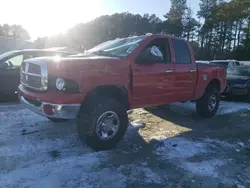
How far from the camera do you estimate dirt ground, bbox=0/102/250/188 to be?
2943mm

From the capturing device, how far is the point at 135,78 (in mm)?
4133

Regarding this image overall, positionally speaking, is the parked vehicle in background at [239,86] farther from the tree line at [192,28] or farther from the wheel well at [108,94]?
the tree line at [192,28]

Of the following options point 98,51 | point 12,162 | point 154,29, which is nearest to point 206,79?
point 98,51

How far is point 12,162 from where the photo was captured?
131 inches

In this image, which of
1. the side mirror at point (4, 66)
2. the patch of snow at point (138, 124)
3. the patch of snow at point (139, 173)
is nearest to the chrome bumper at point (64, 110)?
the patch of snow at point (139, 173)

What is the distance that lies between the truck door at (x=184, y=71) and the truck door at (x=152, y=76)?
8.9 inches

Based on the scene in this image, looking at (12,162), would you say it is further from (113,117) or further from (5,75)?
(5,75)

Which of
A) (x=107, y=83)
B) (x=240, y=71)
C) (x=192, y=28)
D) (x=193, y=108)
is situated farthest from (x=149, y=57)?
(x=192, y=28)

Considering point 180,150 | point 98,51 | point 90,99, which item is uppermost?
point 98,51

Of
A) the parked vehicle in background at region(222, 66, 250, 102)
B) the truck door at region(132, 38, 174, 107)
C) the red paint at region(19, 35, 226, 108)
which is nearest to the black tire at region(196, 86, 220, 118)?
the red paint at region(19, 35, 226, 108)

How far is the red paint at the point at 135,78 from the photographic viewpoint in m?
3.41

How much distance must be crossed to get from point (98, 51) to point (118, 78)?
3.73 feet

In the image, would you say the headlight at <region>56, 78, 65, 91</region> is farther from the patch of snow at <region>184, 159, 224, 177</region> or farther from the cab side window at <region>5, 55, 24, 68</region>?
the cab side window at <region>5, 55, 24, 68</region>

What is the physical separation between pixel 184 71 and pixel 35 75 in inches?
123
